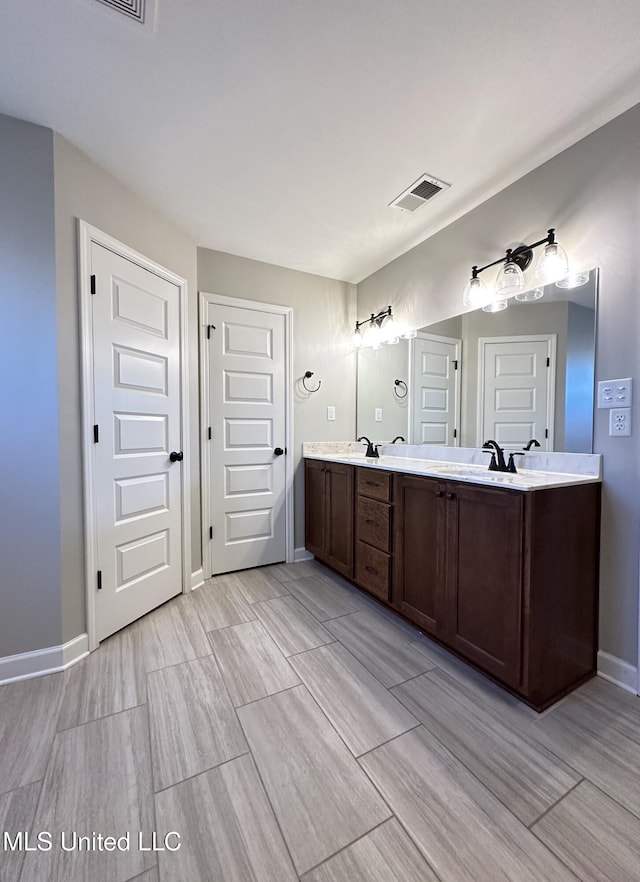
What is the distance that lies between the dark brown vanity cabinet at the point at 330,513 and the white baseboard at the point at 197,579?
0.86 metres

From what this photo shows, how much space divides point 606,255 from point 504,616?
1.62m

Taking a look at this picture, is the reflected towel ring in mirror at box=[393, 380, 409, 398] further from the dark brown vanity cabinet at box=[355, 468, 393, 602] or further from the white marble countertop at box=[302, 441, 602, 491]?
the dark brown vanity cabinet at box=[355, 468, 393, 602]

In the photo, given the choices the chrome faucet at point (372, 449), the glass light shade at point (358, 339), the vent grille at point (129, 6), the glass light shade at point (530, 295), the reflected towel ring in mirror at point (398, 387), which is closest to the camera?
the vent grille at point (129, 6)

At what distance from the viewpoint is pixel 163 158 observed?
5.74ft

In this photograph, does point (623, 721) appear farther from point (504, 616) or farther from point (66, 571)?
point (66, 571)

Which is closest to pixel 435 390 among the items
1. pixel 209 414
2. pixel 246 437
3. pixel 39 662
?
pixel 246 437

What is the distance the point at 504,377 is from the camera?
6.61 feet

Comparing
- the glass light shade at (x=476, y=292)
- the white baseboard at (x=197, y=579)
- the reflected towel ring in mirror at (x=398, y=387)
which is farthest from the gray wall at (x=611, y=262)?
the white baseboard at (x=197, y=579)

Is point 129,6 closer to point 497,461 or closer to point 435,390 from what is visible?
point 435,390

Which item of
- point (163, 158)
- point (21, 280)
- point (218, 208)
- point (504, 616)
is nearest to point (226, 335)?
point (218, 208)

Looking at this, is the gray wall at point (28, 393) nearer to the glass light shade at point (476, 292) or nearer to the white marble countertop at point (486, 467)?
the white marble countertop at point (486, 467)

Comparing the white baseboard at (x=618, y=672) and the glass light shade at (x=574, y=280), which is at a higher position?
the glass light shade at (x=574, y=280)

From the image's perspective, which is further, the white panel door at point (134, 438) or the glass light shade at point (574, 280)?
the white panel door at point (134, 438)

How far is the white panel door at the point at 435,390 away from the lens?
2.29m
